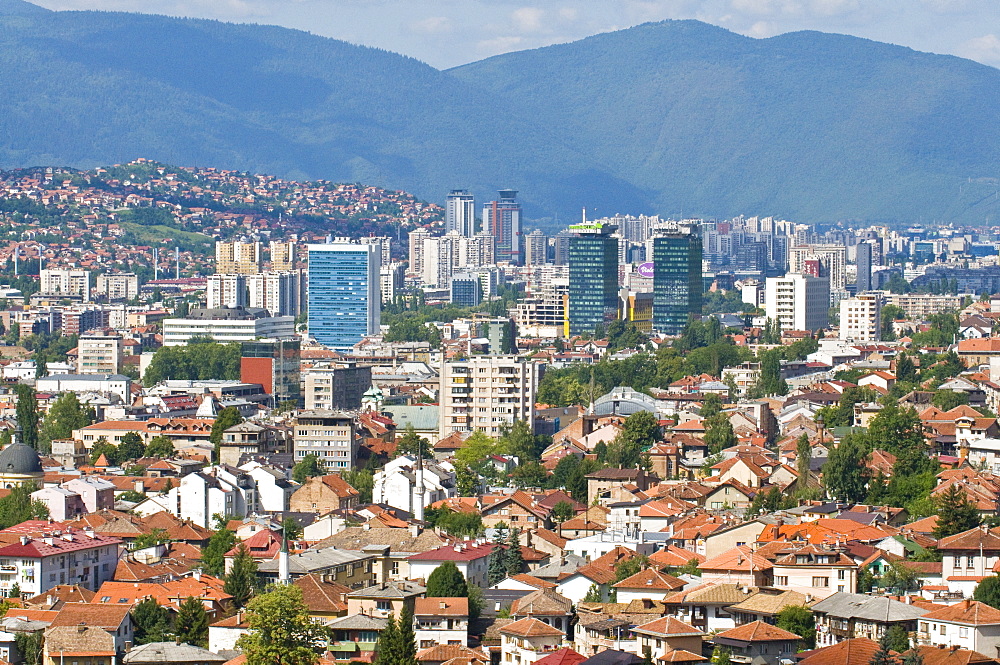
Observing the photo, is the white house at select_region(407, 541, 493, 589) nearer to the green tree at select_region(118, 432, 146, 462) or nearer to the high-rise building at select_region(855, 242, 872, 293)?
the green tree at select_region(118, 432, 146, 462)

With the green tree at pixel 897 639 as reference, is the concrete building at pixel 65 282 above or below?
above

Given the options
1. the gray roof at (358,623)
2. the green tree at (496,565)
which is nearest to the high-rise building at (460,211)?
the green tree at (496,565)

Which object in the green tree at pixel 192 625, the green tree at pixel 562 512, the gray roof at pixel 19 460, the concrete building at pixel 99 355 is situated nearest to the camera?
the green tree at pixel 192 625

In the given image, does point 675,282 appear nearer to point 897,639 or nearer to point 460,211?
point 897,639

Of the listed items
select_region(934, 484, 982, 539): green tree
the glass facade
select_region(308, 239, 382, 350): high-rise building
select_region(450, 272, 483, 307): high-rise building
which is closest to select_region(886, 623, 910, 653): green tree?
select_region(934, 484, 982, 539): green tree

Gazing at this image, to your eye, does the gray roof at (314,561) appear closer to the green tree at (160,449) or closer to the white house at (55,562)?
the white house at (55,562)

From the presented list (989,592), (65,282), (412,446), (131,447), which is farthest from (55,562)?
(65,282)

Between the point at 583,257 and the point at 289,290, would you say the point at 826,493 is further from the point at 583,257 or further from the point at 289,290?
the point at 289,290
